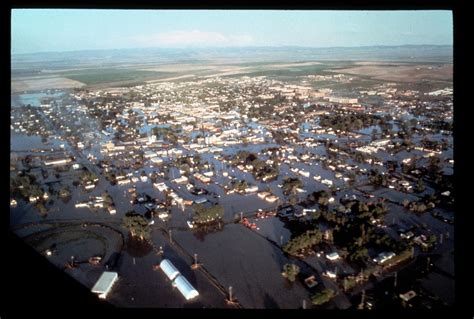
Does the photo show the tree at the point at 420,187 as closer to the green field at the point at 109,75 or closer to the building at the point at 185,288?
the building at the point at 185,288

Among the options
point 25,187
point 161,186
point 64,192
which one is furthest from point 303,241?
point 25,187

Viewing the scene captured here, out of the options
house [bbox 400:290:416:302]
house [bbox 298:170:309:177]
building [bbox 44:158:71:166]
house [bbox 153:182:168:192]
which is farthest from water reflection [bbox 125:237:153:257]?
building [bbox 44:158:71:166]

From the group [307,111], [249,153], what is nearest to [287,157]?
[249,153]

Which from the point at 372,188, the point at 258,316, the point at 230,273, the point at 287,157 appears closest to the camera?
the point at 258,316

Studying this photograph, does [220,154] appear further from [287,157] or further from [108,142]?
[108,142]

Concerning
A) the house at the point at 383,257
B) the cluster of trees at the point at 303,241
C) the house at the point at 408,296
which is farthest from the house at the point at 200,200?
the house at the point at 408,296
